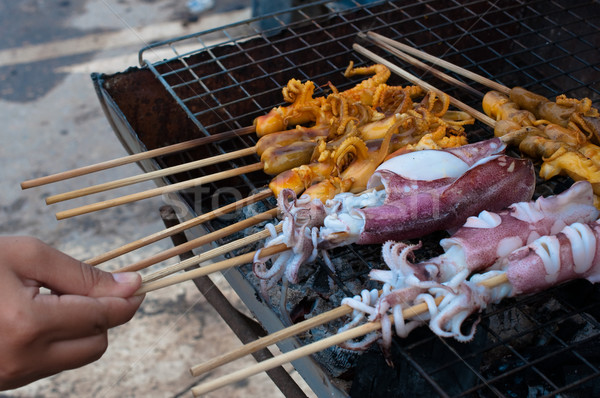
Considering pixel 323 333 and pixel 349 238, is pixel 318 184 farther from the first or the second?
pixel 323 333

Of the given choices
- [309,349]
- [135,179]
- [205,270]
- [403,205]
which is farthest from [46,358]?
[403,205]

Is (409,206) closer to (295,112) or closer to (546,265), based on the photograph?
(546,265)

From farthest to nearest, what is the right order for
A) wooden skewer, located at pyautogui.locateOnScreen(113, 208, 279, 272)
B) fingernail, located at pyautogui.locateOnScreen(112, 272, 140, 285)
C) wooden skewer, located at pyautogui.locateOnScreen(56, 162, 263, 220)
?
wooden skewer, located at pyautogui.locateOnScreen(56, 162, 263, 220) < wooden skewer, located at pyautogui.locateOnScreen(113, 208, 279, 272) < fingernail, located at pyautogui.locateOnScreen(112, 272, 140, 285)

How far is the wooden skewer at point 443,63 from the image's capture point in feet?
11.7

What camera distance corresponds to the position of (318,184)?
283cm

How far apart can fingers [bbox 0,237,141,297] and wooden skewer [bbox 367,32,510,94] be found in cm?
248

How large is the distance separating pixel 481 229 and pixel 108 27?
7380 mm

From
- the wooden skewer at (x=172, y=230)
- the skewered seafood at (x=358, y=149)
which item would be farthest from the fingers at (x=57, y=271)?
the skewered seafood at (x=358, y=149)

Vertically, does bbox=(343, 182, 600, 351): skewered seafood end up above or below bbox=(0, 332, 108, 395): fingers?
above

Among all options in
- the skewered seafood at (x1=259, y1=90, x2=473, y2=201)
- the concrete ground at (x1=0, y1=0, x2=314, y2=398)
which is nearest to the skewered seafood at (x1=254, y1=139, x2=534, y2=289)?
the skewered seafood at (x1=259, y1=90, x2=473, y2=201)

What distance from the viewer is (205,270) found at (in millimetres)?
2287

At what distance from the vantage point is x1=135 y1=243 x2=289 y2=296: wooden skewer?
2184 millimetres

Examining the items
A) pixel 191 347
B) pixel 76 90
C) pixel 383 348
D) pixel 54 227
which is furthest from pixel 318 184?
pixel 76 90

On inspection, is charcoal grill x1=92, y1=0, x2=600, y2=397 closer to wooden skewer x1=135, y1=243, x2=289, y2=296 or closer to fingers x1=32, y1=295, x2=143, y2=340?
wooden skewer x1=135, y1=243, x2=289, y2=296
